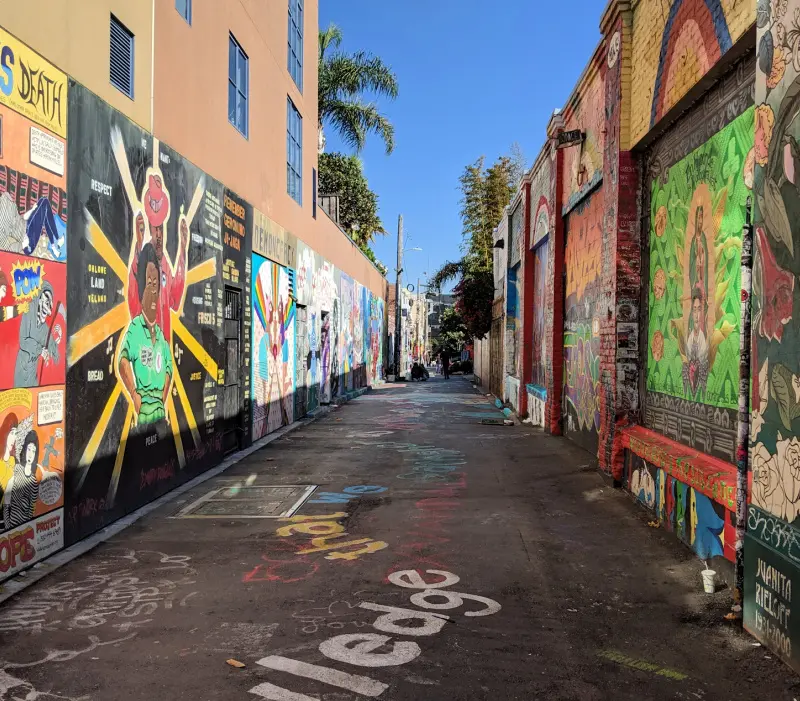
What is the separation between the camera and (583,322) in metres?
10.5

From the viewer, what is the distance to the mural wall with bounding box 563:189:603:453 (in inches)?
378

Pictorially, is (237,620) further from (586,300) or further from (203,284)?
(586,300)

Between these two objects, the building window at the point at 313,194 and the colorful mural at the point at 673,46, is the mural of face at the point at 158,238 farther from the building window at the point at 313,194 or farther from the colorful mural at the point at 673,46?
the building window at the point at 313,194

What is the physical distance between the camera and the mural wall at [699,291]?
5285mm

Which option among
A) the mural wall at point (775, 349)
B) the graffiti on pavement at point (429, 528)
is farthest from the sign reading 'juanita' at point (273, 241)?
the mural wall at point (775, 349)

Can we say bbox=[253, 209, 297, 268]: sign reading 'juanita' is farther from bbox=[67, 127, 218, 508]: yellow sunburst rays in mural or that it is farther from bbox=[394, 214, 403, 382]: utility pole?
bbox=[394, 214, 403, 382]: utility pole

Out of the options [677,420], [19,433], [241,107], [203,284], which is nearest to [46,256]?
[19,433]

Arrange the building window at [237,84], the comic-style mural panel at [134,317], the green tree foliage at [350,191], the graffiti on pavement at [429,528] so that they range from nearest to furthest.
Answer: the graffiti on pavement at [429,528]
the comic-style mural panel at [134,317]
the building window at [237,84]
the green tree foliage at [350,191]

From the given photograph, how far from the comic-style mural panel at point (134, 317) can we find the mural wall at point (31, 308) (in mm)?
208

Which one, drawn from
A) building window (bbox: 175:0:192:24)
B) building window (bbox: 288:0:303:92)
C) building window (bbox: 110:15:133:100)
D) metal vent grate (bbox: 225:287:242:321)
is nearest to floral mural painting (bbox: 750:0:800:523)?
building window (bbox: 110:15:133:100)

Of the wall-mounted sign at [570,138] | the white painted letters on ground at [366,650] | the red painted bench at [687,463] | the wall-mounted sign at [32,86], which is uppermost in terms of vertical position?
the wall-mounted sign at [570,138]

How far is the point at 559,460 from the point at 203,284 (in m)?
5.42

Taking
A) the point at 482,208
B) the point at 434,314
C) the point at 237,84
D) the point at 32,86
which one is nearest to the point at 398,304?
the point at 482,208

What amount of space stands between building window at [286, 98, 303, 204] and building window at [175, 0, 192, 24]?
573cm
